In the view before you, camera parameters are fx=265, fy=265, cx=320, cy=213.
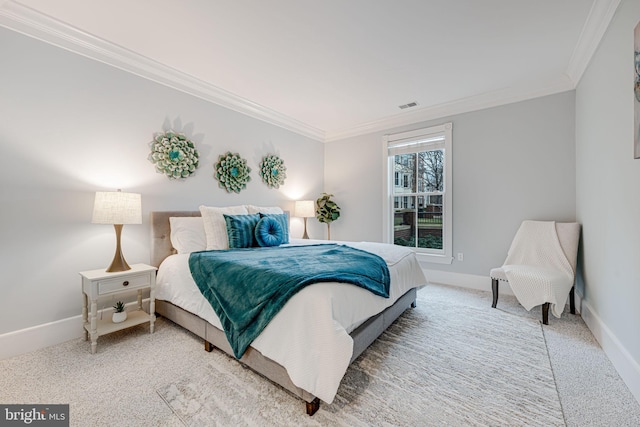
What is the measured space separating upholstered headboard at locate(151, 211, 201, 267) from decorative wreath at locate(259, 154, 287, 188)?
4.95ft

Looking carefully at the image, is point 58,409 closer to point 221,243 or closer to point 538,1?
Result: point 221,243

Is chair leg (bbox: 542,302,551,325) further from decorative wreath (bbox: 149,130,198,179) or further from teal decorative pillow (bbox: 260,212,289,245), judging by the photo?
decorative wreath (bbox: 149,130,198,179)

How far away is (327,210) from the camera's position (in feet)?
15.7

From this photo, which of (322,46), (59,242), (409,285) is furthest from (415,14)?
(59,242)

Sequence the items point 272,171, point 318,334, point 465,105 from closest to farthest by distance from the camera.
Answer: point 318,334 → point 465,105 → point 272,171

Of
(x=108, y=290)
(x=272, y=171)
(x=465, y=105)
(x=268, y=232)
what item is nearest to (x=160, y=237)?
(x=108, y=290)

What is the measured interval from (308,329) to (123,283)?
1.80 meters

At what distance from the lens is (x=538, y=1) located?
197 centimetres

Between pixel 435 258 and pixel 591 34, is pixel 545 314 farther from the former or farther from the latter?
pixel 591 34

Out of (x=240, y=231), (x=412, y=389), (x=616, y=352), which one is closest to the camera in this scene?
(x=412, y=389)

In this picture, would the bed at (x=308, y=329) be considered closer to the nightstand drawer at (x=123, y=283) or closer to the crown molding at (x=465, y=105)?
the nightstand drawer at (x=123, y=283)

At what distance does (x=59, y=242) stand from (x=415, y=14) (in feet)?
11.4

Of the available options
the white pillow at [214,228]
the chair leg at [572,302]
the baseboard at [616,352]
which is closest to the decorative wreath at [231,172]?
the white pillow at [214,228]

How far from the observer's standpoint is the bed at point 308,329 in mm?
1386
